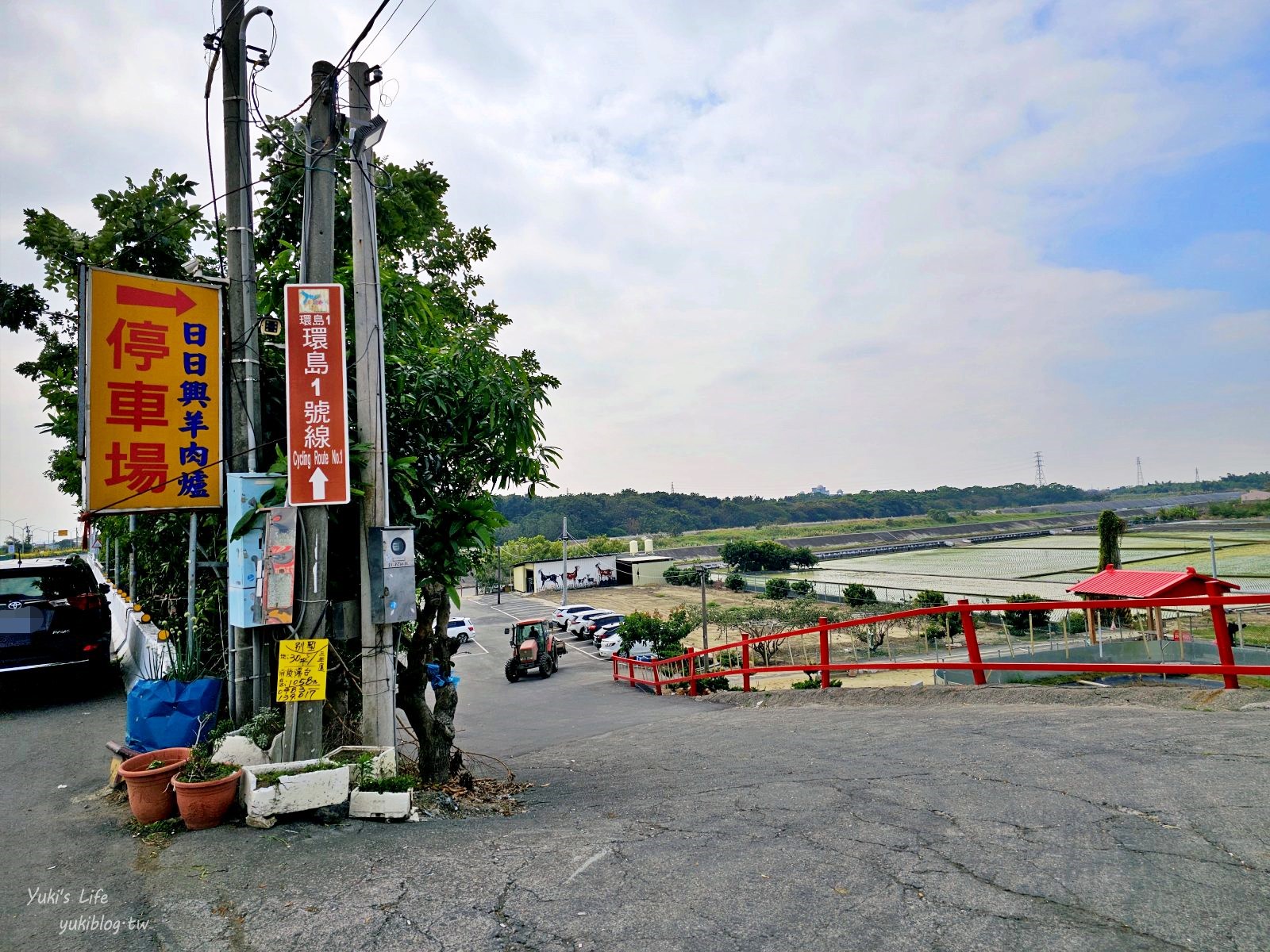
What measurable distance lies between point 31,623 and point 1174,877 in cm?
1089

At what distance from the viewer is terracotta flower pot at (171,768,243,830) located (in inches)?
174

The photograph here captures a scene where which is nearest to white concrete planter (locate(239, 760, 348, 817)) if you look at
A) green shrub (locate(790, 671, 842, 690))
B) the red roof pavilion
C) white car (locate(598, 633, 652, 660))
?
green shrub (locate(790, 671, 842, 690))

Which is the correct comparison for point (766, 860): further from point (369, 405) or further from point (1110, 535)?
point (1110, 535)

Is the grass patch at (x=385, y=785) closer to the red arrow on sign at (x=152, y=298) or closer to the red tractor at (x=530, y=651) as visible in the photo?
the red arrow on sign at (x=152, y=298)

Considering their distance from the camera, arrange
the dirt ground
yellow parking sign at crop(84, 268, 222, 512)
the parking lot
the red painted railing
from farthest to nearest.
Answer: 1. the dirt ground
2. the parking lot
3. the red painted railing
4. yellow parking sign at crop(84, 268, 222, 512)

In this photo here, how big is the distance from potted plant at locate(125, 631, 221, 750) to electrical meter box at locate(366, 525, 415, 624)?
1.62 metres

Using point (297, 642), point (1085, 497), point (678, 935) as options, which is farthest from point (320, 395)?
point (1085, 497)

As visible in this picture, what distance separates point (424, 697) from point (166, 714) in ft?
6.83

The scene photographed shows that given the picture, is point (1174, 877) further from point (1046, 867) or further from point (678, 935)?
point (678, 935)

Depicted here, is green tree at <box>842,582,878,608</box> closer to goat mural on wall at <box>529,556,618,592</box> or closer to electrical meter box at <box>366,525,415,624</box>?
goat mural on wall at <box>529,556,618,592</box>

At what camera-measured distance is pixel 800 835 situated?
4.18 m

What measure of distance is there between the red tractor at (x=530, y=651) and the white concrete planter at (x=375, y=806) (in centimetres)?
1982

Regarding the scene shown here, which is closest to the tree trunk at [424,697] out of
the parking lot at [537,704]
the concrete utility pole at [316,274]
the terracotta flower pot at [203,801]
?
the concrete utility pole at [316,274]

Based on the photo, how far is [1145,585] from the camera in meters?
15.2
